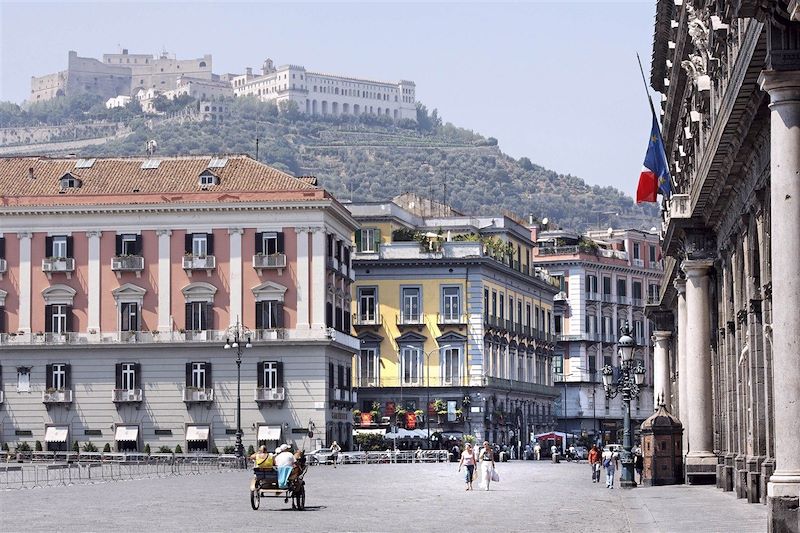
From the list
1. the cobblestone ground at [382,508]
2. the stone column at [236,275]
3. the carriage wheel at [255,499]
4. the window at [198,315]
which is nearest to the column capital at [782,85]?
the cobblestone ground at [382,508]

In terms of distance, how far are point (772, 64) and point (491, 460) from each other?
29.3 meters

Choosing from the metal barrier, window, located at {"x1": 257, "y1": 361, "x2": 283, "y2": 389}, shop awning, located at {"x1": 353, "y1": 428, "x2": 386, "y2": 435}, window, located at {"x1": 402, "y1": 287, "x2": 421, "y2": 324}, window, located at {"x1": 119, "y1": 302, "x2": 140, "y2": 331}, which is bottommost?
the metal barrier

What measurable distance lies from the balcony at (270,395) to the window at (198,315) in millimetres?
4532

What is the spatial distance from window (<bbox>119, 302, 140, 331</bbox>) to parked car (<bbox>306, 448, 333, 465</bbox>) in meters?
12.9

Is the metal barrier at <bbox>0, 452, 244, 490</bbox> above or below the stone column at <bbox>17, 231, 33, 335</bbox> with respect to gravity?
below

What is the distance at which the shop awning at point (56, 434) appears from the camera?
91250 mm

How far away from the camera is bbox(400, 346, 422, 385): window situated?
113m

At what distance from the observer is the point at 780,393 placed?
27516 mm

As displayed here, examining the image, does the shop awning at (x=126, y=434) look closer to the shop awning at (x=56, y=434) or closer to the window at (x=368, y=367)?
the shop awning at (x=56, y=434)

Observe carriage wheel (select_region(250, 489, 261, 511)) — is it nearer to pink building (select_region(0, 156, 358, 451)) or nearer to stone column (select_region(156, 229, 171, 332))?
pink building (select_region(0, 156, 358, 451))

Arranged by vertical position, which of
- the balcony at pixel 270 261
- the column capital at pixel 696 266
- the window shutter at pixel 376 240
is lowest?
the column capital at pixel 696 266

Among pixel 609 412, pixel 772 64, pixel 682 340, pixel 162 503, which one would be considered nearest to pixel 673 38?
pixel 682 340

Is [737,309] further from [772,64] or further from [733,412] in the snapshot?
[772,64]

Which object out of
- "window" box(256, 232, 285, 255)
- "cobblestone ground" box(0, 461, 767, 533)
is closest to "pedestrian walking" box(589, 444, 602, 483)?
"cobblestone ground" box(0, 461, 767, 533)
